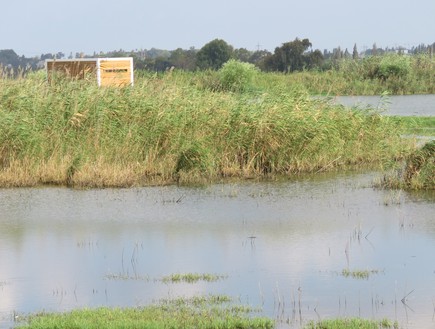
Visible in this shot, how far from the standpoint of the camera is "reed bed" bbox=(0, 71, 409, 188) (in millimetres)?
17844

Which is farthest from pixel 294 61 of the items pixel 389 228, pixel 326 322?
pixel 326 322

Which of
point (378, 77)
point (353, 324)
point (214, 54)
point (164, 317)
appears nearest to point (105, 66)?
point (164, 317)

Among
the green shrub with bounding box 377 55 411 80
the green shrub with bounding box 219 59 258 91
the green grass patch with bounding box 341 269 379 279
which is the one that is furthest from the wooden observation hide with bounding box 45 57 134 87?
Result: the green shrub with bounding box 377 55 411 80

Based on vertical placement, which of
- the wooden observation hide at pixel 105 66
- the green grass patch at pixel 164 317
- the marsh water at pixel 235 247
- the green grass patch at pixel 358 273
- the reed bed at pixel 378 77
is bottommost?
the marsh water at pixel 235 247

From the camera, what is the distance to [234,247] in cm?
1201

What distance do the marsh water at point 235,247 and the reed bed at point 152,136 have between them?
66cm

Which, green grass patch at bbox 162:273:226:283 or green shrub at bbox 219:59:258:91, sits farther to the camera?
green shrub at bbox 219:59:258:91

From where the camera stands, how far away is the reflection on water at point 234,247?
931 centimetres

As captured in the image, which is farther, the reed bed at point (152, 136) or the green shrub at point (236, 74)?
the green shrub at point (236, 74)

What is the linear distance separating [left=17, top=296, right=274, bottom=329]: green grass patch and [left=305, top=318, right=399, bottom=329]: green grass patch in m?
0.37

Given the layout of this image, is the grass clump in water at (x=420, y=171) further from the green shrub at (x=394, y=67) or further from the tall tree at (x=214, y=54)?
the tall tree at (x=214, y=54)

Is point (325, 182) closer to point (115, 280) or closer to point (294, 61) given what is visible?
point (115, 280)

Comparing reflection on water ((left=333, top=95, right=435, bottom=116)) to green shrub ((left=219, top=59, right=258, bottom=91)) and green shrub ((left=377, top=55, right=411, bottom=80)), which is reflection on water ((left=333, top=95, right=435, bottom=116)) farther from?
green shrub ((left=219, top=59, right=258, bottom=91))

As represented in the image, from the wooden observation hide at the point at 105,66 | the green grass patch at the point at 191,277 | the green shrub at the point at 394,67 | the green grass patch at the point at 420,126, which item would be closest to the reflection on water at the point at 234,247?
the green grass patch at the point at 191,277
